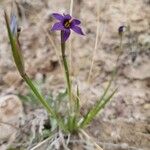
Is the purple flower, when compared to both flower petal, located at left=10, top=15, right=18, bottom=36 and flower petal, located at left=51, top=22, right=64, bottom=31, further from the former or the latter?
flower petal, located at left=10, top=15, right=18, bottom=36

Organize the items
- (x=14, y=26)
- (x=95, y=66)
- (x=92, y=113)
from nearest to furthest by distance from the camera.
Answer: (x=14, y=26) < (x=92, y=113) < (x=95, y=66)

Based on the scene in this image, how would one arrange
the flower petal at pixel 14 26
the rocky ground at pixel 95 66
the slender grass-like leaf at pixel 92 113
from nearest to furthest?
the flower petal at pixel 14 26 → the slender grass-like leaf at pixel 92 113 → the rocky ground at pixel 95 66

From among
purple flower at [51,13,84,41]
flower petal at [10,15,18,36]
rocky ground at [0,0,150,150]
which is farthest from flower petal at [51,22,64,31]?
rocky ground at [0,0,150,150]

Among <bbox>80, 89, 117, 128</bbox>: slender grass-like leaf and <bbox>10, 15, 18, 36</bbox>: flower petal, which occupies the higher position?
<bbox>10, 15, 18, 36</bbox>: flower petal

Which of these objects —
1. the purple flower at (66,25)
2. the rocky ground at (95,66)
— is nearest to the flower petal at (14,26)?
the purple flower at (66,25)

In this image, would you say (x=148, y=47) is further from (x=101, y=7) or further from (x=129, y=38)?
(x=101, y=7)

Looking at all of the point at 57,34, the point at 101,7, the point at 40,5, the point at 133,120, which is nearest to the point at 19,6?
the point at 40,5

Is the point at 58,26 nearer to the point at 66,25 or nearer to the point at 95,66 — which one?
the point at 66,25

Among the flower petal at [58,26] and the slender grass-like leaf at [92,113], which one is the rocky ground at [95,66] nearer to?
the slender grass-like leaf at [92,113]

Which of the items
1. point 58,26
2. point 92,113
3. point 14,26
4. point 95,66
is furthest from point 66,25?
point 95,66
